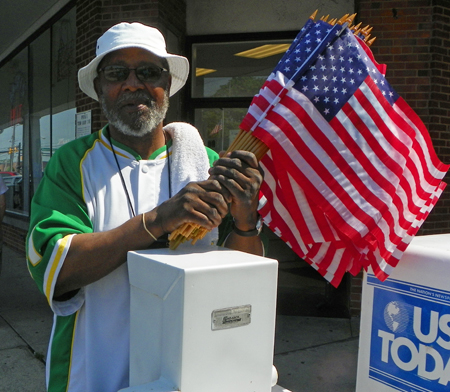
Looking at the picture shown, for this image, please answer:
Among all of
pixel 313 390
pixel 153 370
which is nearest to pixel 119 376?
pixel 153 370

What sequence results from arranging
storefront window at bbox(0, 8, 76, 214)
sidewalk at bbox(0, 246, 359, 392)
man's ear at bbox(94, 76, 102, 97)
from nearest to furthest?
man's ear at bbox(94, 76, 102, 97)
sidewalk at bbox(0, 246, 359, 392)
storefront window at bbox(0, 8, 76, 214)

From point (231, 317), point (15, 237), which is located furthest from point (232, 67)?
point (15, 237)

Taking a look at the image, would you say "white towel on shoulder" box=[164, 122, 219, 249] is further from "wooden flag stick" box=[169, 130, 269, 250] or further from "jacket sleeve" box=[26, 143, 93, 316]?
"jacket sleeve" box=[26, 143, 93, 316]

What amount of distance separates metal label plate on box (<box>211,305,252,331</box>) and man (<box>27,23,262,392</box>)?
0.27 meters

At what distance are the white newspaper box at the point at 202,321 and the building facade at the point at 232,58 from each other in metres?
3.95

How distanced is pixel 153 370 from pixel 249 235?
0.57 metres

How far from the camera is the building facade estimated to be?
4812mm

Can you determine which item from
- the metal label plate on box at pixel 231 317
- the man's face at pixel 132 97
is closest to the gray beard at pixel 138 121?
the man's face at pixel 132 97

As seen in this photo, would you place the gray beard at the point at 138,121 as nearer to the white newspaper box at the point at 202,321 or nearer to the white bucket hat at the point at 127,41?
the white bucket hat at the point at 127,41

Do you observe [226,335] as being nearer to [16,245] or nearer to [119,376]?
[119,376]

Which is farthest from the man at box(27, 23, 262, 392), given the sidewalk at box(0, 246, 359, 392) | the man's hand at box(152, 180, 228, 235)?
the sidewalk at box(0, 246, 359, 392)

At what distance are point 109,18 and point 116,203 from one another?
4.43 m

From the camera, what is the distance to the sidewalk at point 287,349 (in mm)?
3639

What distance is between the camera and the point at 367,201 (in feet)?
5.21
